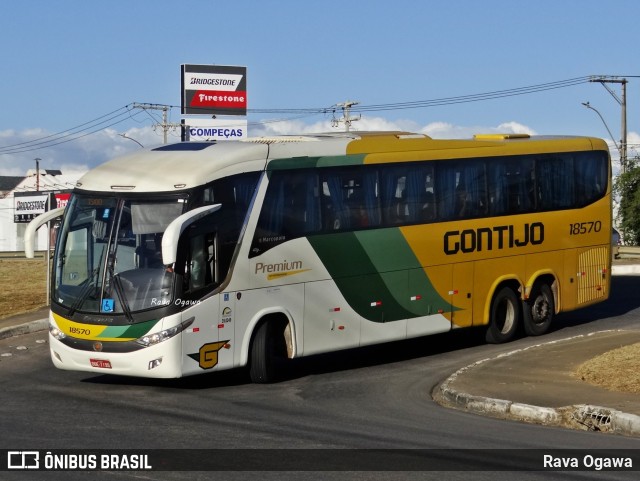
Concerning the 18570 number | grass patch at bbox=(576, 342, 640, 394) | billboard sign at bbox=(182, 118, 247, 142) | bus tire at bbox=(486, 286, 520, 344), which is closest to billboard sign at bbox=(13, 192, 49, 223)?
billboard sign at bbox=(182, 118, 247, 142)

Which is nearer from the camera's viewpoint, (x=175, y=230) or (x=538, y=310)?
(x=175, y=230)

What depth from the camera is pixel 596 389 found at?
47.0 feet

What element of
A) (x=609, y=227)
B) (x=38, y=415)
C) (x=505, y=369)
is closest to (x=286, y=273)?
(x=505, y=369)

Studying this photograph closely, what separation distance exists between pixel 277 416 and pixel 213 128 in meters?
47.6

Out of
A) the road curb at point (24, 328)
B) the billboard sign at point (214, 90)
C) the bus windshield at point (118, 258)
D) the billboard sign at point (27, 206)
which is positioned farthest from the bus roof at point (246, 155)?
the billboard sign at point (27, 206)

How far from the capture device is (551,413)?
12828 mm

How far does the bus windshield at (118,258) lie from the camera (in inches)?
585

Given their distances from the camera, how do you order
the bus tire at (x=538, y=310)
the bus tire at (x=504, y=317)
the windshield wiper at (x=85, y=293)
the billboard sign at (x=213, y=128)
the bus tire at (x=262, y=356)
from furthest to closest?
the billboard sign at (x=213, y=128) < the bus tire at (x=538, y=310) < the bus tire at (x=504, y=317) < the bus tire at (x=262, y=356) < the windshield wiper at (x=85, y=293)

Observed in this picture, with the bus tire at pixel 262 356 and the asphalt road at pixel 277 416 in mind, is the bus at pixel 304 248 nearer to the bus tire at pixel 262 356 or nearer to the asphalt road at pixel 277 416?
the bus tire at pixel 262 356

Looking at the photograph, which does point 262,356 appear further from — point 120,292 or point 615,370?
point 615,370

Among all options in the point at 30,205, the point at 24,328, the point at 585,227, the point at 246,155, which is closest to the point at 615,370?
the point at 246,155

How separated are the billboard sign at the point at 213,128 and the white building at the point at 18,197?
43.6m

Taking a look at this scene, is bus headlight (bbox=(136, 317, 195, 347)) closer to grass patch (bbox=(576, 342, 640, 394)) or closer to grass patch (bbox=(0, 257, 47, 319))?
grass patch (bbox=(576, 342, 640, 394))

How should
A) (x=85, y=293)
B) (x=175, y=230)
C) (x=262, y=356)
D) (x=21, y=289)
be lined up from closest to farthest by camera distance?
(x=175, y=230) < (x=85, y=293) < (x=262, y=356) < (x=21, y=289)
